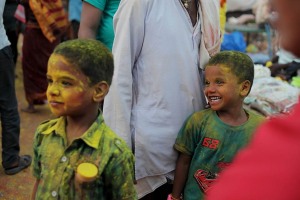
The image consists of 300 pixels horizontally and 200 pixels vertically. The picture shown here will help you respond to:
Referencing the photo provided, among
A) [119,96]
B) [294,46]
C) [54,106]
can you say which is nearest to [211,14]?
[119,96]

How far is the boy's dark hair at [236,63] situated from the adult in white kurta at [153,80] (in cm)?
9

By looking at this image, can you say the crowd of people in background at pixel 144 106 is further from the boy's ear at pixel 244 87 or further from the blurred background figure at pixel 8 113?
the blurred background figure at pixel 8 113

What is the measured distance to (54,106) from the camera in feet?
6.45

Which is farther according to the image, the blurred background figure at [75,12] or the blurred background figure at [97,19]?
the blurred background figure at [75,12]

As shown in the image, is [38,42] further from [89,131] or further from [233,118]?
[89,131]

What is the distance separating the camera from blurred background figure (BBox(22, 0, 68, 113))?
5.61 metres

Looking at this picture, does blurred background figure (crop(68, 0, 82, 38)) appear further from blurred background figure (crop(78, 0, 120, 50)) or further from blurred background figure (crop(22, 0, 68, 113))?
blurred background figure (crop(78, 0, 120, 50))

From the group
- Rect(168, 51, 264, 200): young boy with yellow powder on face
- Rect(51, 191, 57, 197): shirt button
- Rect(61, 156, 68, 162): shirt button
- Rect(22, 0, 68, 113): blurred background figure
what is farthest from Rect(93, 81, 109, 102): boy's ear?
Rect(22, 0, 68, 113): blurred background figure

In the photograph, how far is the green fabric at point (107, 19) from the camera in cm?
279

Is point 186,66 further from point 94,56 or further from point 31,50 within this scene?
point 31,50

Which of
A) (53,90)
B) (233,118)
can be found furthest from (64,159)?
(233,118)

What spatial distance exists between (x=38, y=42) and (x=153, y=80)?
3.72 m

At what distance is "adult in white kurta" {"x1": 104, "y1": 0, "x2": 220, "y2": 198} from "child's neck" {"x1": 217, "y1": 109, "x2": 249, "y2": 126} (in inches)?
6.3

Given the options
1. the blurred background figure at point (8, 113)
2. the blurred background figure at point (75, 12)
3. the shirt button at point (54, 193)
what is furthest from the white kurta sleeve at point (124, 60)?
the blurred background figure at point (75, 12)
